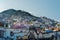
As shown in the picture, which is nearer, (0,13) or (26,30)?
(26,30)

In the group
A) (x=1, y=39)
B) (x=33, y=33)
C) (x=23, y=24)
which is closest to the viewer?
(x=1, y=39)

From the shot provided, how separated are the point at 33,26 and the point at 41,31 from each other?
431 mm

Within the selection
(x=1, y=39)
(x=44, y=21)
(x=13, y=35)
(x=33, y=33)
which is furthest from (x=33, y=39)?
(x=44, y=21)

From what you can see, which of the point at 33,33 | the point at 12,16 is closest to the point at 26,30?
the point at 33,33

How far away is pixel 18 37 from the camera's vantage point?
7.53 m

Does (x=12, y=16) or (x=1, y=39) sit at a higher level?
(x=12, y=16)

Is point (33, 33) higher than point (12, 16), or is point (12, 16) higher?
point (12, 16)

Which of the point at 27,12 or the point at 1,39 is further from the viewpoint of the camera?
the point at 27,12

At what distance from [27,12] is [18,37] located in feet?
10.8

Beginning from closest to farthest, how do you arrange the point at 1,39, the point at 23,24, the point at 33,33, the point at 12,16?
the point at 1,39
the point at 33,33
the point at 23,24
the point at 12,16

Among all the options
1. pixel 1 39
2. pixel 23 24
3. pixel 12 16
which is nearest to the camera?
pixel 1 39

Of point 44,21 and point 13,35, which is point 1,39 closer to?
point 13,35

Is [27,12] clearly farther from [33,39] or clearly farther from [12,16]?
[33,39]

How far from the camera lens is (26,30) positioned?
7945 mm
